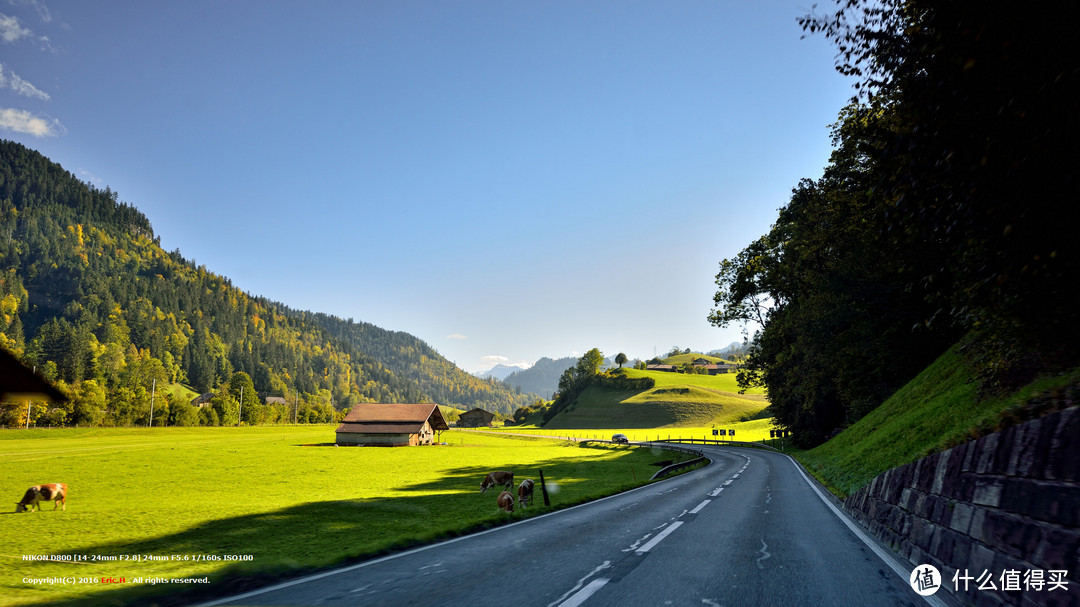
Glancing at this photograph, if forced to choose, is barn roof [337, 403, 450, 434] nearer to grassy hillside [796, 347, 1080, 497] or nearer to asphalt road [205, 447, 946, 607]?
grassy hillside [796, 347, 1080, 497]

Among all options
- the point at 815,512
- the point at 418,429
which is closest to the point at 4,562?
the point at 815,512

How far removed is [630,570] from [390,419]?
244 ft

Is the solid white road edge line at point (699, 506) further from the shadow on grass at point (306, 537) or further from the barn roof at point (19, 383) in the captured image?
the barn roof at point (19, 383)

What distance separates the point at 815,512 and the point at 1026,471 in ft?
28.1

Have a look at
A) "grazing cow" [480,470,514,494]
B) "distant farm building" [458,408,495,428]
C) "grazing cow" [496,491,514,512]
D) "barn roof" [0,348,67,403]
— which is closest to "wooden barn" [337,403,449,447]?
"grazing cow" [480,470,514,494]

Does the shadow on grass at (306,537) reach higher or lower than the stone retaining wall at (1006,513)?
lower

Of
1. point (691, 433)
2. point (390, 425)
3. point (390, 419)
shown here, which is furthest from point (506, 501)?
point (691, 433)

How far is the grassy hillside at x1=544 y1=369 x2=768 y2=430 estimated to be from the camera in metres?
128

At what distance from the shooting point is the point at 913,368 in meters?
27.9

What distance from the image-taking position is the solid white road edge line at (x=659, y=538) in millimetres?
7875

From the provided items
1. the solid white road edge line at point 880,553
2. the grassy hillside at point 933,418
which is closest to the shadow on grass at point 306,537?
the solid white road edge line at point 880,553

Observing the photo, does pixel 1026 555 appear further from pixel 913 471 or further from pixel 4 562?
pixel 4 562

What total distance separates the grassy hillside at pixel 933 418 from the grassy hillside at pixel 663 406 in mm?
105002

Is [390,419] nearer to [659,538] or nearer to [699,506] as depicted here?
[699,506]
